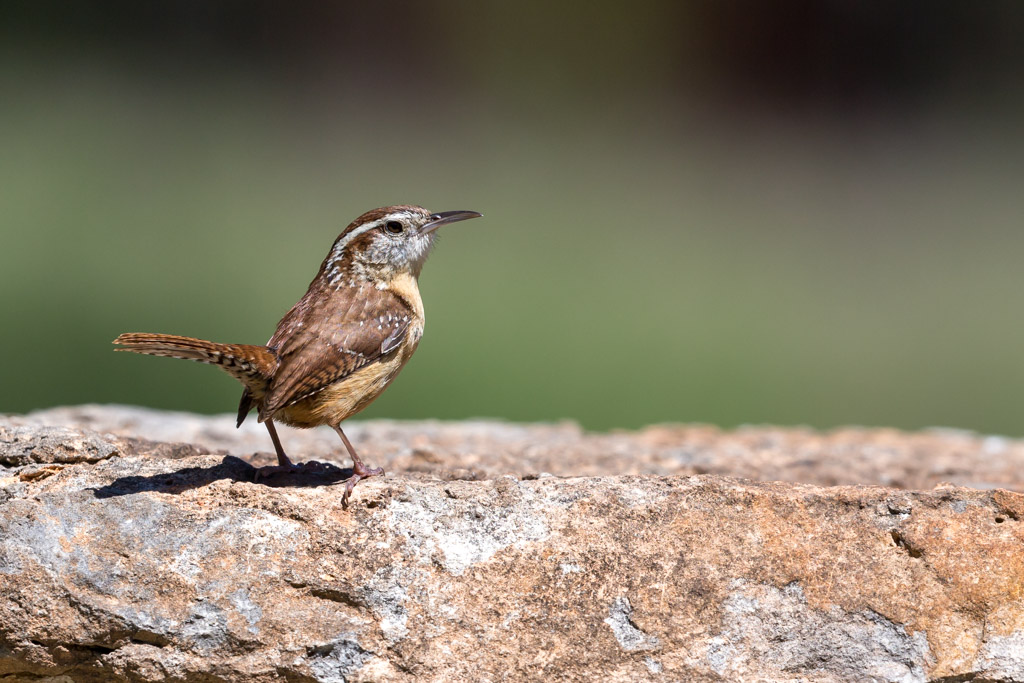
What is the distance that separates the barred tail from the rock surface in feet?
1.17

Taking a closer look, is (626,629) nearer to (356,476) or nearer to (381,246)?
(356,476)

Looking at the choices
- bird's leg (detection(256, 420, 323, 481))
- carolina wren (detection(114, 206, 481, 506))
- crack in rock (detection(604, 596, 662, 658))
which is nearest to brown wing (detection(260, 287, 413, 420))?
carolina wren (detection(114, 206, 481, 506))

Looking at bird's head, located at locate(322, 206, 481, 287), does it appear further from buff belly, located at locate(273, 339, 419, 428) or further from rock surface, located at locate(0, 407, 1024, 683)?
rock surface, located at locate(0, 407, 1024, 683)

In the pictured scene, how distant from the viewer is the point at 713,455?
459 centimetres

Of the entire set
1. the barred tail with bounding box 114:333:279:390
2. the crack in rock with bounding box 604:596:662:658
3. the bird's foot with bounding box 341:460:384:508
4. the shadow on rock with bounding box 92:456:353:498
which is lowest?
the crack in rock with bounding box 604:596:662:658

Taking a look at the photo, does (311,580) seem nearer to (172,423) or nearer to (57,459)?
(57,459)

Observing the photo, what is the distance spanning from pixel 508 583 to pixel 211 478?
3.02ft

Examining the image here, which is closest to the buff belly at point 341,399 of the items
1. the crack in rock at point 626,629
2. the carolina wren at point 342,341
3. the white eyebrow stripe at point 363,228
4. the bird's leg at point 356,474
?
the carolina wren at point 342,341

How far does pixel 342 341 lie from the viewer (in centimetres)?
317

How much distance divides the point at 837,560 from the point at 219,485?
1.70 metres

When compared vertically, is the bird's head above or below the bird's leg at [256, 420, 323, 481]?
above

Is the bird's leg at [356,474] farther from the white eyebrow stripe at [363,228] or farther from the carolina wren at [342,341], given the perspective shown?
the white eyebrow stripe at [363,228]

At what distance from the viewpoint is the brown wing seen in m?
3.05

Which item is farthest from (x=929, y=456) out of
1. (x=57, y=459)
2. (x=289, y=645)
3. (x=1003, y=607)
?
(x=57, y=459)
